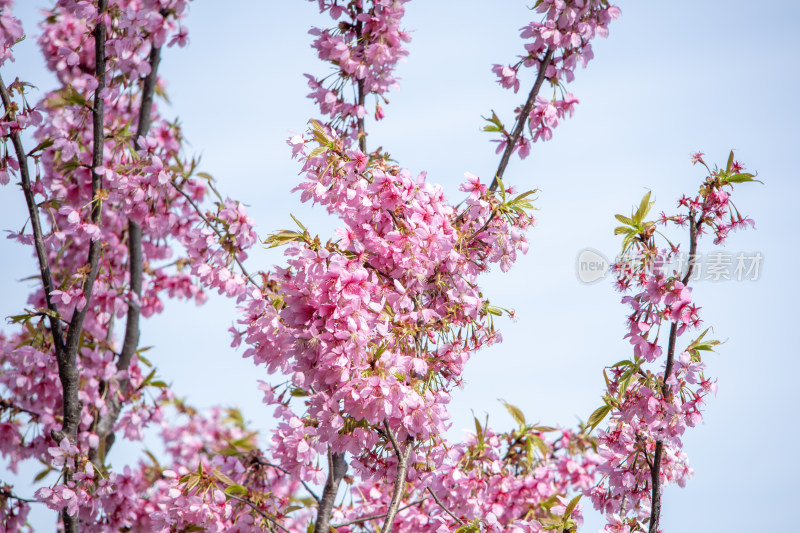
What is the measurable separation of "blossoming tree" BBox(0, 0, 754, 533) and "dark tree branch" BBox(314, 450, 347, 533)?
0.03 ft

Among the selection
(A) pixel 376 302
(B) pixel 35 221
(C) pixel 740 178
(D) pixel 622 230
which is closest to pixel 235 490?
(A) pixel 376 302

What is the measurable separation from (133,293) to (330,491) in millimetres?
2458

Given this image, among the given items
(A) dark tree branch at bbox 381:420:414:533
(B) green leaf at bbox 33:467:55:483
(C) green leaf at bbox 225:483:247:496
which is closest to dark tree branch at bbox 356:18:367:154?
(A) dark tree branch at bbox 381:420:414:533

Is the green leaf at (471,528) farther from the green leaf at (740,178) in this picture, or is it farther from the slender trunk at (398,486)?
the green leaf at (740,178)

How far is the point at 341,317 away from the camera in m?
2.81

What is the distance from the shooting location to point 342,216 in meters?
3.36

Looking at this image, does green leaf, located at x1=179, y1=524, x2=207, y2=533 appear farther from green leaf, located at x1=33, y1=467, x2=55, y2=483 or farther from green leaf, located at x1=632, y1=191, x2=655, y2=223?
green leaf, located at x1=632, y1=191, x2=655, y2=223

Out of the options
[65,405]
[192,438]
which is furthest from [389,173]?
[192,438]

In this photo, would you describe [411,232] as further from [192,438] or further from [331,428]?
[192,438]

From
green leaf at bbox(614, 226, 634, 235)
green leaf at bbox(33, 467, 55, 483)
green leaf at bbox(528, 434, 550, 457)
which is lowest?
green leaf at bbox(33, 467, 55, 483)

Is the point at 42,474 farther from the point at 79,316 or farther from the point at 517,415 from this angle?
the point at 517,415

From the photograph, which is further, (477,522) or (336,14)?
(336,14)

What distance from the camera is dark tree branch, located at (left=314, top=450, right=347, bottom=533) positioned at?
3918 millimetres

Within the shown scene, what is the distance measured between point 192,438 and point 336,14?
587 centimetres
